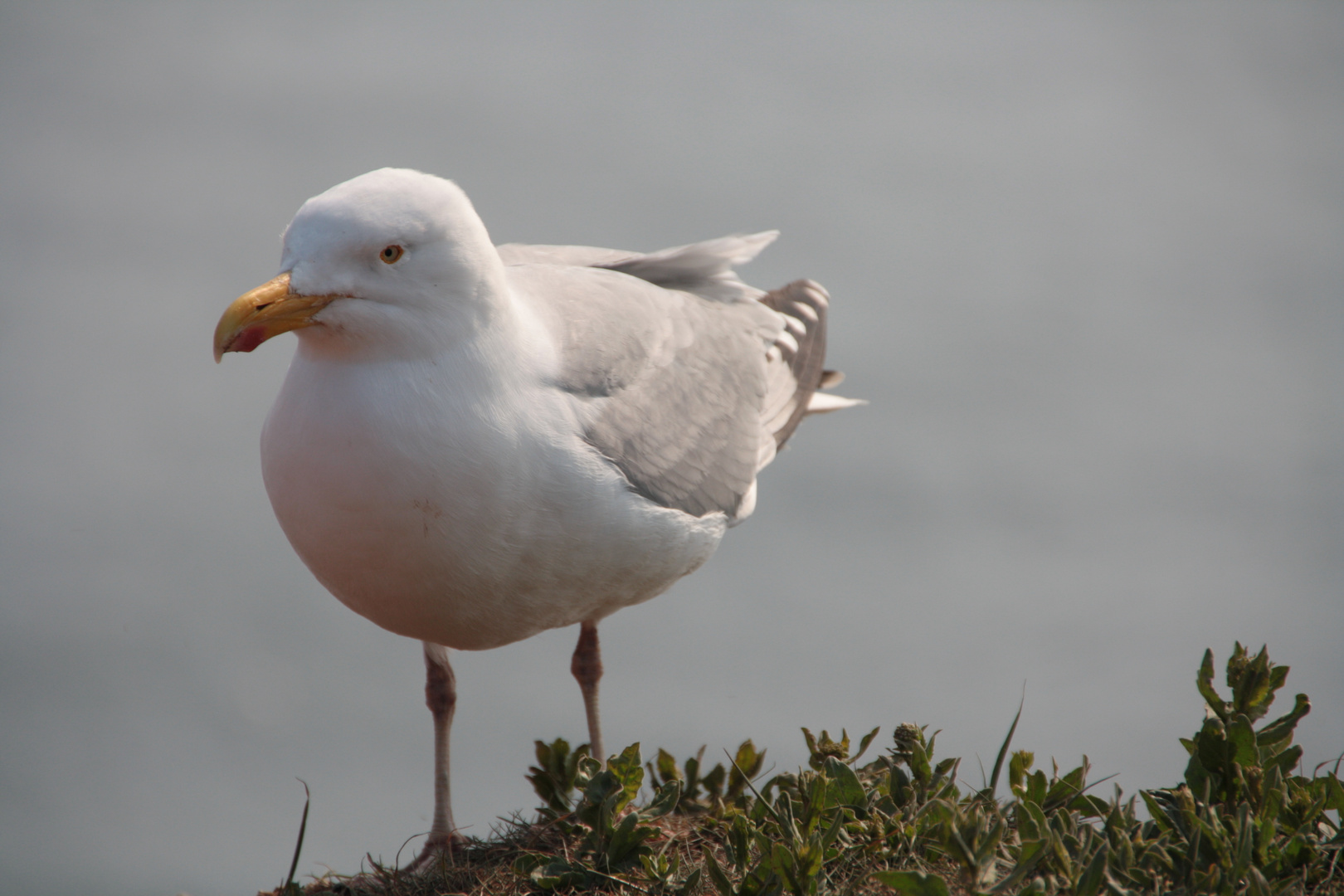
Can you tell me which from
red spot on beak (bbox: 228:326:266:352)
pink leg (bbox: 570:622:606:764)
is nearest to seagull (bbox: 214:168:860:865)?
red spot on beak (bbox: 228:326:266:352)

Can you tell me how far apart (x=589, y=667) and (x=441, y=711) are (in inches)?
18.3

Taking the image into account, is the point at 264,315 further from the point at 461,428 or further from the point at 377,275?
the point at 461,428

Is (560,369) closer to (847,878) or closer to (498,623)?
(498,623)

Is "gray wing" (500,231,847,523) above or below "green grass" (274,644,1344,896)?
above

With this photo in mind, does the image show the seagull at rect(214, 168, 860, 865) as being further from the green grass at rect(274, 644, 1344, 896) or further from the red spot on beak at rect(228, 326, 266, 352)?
the green grass at rect(274, 644, 1344, 896)

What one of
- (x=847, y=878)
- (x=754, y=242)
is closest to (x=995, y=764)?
(x=847, y=878)

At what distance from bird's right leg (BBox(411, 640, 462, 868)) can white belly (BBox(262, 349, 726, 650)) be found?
550mm

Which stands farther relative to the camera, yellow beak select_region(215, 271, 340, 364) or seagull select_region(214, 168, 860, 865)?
seagull select_region(214, 168, 860, 865)

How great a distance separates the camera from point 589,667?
3.56m

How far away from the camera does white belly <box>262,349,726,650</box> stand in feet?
7.98

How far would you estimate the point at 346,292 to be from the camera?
92.7 inches

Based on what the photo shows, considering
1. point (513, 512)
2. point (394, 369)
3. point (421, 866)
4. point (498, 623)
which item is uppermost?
point (394, 369)

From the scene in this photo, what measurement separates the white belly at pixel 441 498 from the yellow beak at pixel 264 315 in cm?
15

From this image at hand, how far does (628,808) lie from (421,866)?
0.76 metres
